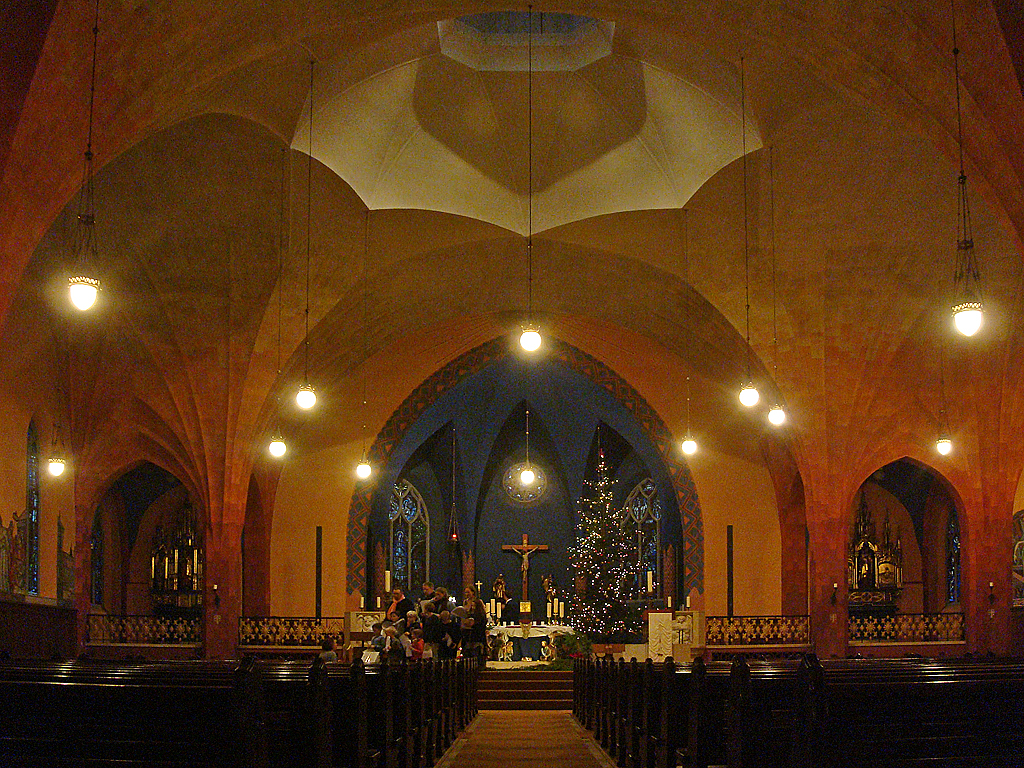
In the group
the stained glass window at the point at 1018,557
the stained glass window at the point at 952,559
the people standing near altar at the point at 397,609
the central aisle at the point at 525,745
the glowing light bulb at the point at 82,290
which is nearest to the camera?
the glowing light bulb at the point at 82,290

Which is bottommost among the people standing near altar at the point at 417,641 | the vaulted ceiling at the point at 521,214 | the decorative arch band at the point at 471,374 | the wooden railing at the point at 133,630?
the wooden railing at the point at 133,630

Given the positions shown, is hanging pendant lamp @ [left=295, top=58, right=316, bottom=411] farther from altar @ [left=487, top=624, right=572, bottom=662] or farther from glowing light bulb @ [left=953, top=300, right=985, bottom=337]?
glowing light bulb @ [left=953, top=300, right=985, bottom=337]

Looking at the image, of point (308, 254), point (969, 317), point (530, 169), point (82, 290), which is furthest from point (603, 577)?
point (82, 290)

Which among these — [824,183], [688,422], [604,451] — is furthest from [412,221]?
[604,451]

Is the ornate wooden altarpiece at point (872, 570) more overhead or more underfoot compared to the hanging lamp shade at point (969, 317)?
more underfoot

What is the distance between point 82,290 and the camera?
902cm

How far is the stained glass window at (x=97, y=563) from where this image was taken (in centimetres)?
2548

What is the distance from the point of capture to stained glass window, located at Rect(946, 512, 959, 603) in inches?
928

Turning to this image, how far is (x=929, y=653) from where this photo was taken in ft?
70.3

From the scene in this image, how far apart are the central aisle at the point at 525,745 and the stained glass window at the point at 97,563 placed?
44.0 feet

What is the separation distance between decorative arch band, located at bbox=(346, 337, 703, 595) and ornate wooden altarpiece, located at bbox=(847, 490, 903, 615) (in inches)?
140

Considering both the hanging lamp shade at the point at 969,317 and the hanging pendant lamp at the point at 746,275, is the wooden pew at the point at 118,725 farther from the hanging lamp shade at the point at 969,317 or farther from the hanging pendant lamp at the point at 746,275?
the hanging pendant lamp at the point at 746,275

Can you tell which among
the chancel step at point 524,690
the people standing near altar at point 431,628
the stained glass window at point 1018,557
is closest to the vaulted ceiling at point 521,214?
the stained glass window at point 1018,557

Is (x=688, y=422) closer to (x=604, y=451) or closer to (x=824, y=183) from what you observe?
(x=604, y=451)
